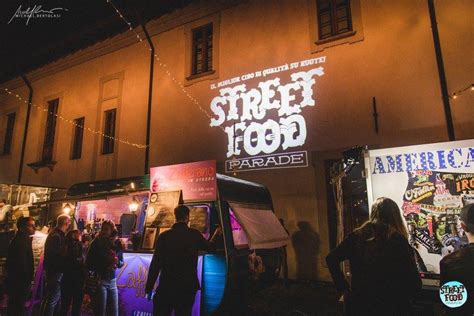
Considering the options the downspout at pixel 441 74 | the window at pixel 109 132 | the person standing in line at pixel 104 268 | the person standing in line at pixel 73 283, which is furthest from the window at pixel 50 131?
the downspout at pixel 441 74

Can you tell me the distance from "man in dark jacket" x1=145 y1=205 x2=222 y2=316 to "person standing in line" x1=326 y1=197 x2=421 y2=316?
1888 mm

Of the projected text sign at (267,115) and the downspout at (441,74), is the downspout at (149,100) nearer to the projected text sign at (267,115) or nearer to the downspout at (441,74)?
the projected text sign at (267,115)

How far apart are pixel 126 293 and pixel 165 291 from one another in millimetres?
2414

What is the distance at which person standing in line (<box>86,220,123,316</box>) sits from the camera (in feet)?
16.5

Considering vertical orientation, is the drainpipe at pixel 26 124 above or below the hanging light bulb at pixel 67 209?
above

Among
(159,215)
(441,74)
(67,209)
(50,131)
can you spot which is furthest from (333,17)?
(50,131)

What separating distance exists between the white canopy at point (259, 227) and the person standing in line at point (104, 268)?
2.16m

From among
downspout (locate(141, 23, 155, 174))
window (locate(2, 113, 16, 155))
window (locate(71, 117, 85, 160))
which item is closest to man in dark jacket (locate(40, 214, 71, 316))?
downspout (locate(141, 23, 155, 174))

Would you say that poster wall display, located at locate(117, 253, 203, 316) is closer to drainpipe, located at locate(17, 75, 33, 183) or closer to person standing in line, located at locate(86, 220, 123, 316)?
person standing in line, located at locate(86, 220, 123, 316)

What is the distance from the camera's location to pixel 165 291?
376cm

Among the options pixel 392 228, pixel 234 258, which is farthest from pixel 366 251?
pixel 234 258

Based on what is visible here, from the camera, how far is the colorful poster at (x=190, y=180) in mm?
5434

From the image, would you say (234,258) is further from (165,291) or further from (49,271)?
(49,271)

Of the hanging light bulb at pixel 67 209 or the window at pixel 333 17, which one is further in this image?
the window at pixel 333 17
